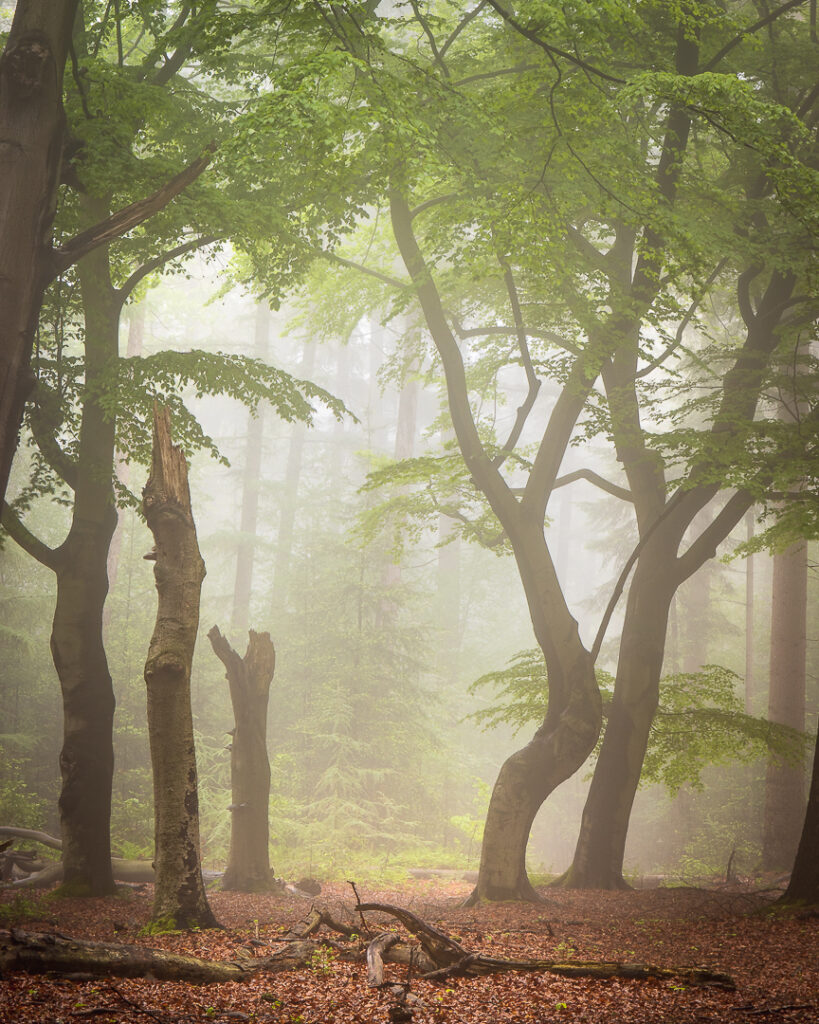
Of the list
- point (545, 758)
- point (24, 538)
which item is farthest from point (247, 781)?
point (24, 538)

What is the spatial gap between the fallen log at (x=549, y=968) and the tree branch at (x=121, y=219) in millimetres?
6181

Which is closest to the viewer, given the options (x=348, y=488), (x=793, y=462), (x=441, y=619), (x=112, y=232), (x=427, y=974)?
(x=427, y=974)

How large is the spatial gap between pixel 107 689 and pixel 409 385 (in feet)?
66.2

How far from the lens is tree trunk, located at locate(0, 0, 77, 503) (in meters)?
6.32

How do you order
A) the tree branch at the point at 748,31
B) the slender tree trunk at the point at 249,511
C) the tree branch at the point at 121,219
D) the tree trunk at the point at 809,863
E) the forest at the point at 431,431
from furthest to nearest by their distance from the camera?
the slender tree trunk at the point at 249,511, the tree branch at the point at 748,31, the tree trunk at the point at 809,863, the tree branch at the point at 121,219, the forest at the point at 431,431

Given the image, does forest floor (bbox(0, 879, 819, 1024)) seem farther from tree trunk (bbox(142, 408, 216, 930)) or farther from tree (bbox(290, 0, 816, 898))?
tree (bbox(290, 0, 816, 898))

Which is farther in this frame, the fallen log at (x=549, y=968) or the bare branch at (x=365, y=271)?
the bare branch at (x=365, y=271)

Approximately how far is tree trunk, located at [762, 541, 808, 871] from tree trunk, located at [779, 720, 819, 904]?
281 inches

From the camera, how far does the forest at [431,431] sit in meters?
5.60

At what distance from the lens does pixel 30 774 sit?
15.8 m

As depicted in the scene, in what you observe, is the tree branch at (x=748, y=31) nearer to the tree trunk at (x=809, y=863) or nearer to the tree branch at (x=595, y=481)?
the tree branch at (x=595, y=481)

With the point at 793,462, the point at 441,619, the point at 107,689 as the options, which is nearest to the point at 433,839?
the point at 441,619

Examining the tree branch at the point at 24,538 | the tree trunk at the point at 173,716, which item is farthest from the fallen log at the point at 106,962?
the tree branch at the point at 24,538

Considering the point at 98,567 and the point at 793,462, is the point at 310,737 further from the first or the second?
the point at 793,462
